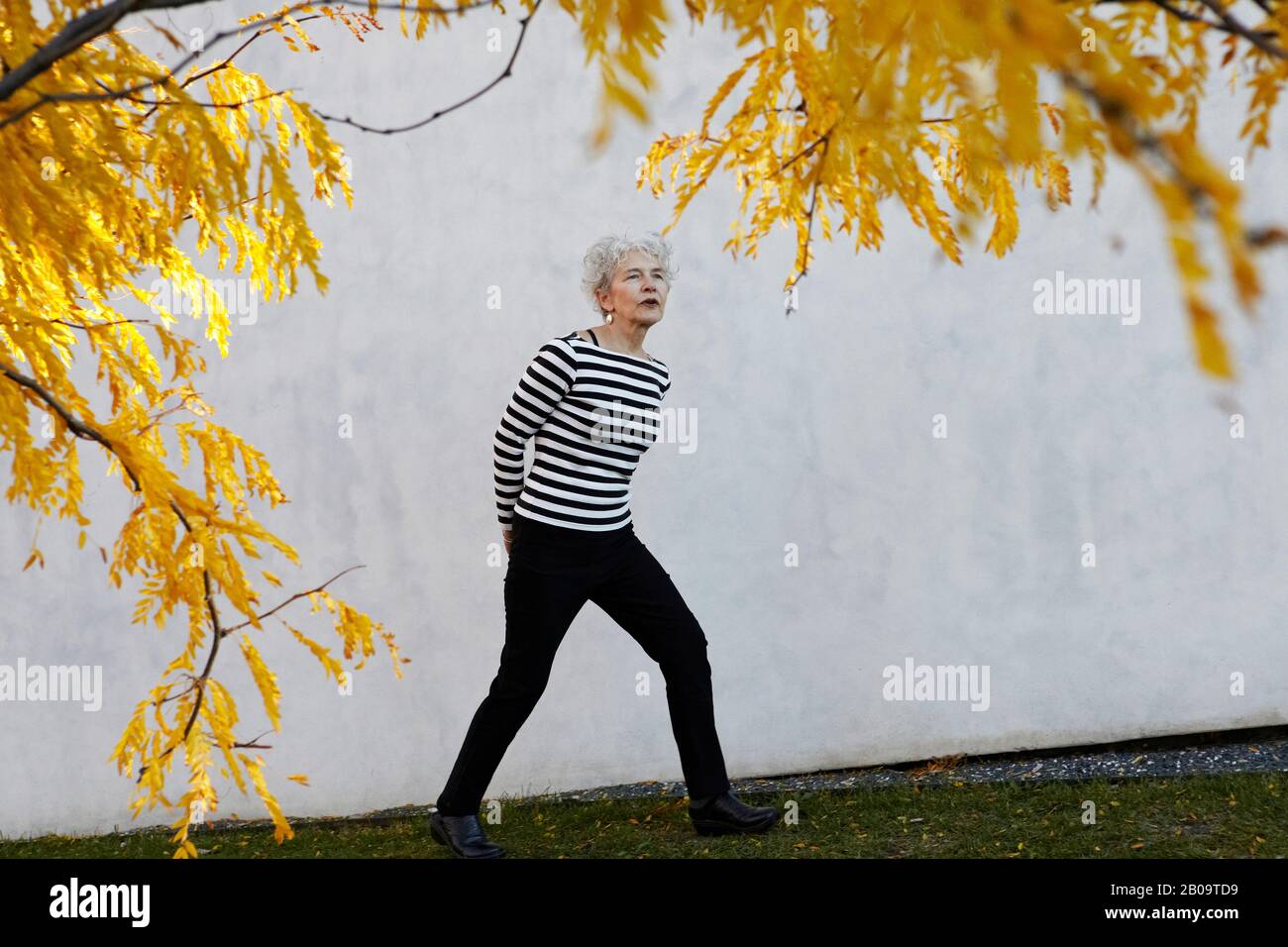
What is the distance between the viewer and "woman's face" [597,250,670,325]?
130 inches

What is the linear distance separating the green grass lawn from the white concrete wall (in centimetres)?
31

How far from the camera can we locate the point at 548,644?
324 cm

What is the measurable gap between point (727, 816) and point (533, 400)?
4.32 feet

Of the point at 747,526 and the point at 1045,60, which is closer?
the point at 1045,60

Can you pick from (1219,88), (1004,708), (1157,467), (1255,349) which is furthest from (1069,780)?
(1219,88)

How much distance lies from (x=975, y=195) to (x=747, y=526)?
254 centimetres

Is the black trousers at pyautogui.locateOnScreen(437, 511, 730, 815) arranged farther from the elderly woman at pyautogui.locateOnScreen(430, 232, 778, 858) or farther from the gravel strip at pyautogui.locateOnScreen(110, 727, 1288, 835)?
the gravel strip at pyautogui.locateOnScreen(110, 727, 1288, 835)

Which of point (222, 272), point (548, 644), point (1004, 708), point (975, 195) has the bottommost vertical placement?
point (1004, 708)

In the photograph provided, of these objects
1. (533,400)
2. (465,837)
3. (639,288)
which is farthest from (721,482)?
(465,837)

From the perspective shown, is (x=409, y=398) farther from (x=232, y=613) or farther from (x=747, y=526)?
(x=747, y=526)

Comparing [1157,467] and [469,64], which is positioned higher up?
[469,64]

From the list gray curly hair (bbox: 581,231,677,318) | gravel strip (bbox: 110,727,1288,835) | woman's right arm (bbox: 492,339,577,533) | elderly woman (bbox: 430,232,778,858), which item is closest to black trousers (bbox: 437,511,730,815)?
elderly woman (bbox: 430,232,778,858)

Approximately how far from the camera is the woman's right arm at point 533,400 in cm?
317

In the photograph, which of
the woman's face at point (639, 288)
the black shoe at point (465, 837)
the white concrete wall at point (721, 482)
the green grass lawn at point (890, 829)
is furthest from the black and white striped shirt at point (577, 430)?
the white concrete wall at point (721, 482)
